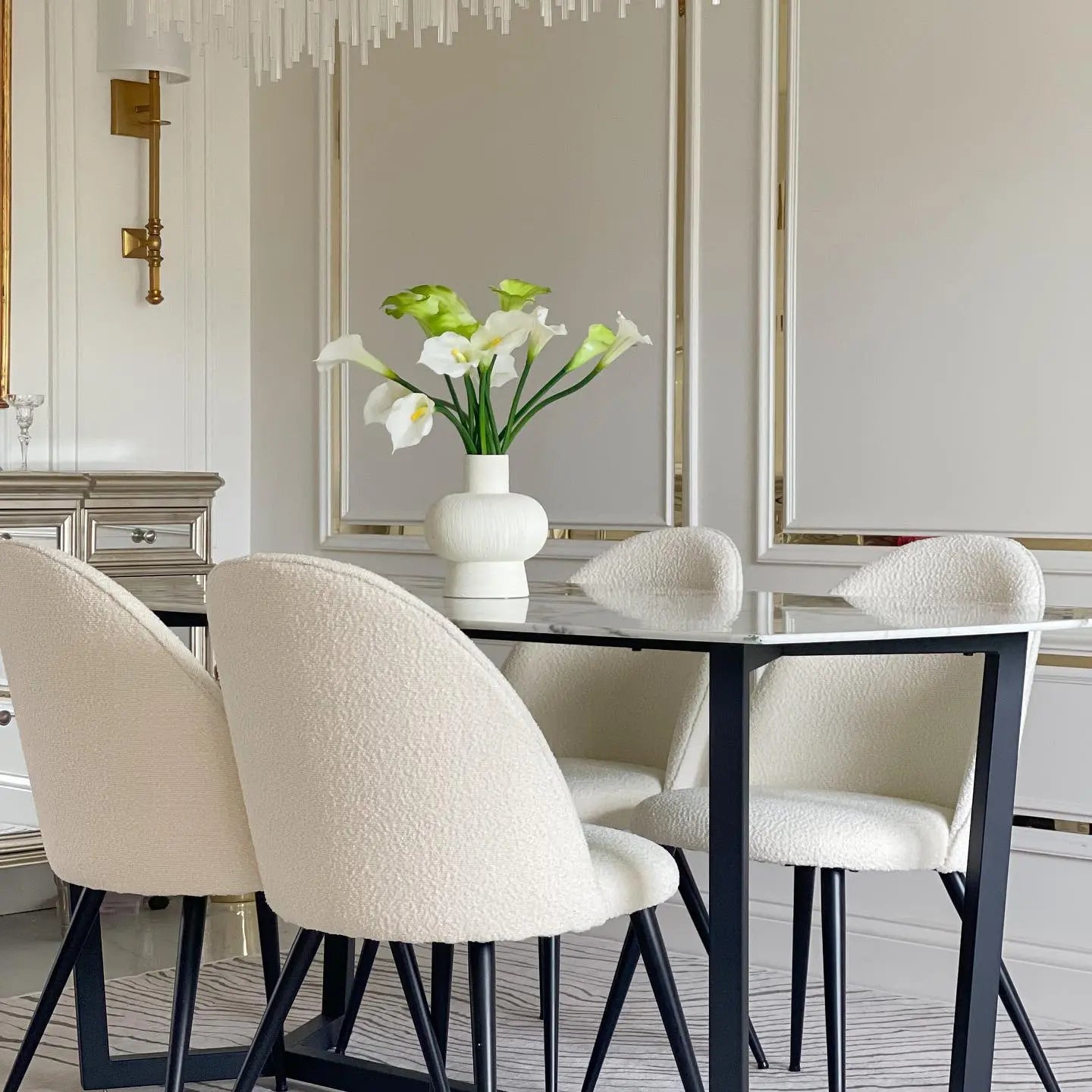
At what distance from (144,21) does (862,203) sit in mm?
1820

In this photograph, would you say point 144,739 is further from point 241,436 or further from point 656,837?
point 241,436

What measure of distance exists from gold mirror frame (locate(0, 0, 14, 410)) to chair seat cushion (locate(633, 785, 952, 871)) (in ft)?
7.93

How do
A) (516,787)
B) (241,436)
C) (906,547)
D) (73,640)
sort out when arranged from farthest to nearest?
1. (241,436)
2. (906,547)
3. (73,640)
4. (516,787)

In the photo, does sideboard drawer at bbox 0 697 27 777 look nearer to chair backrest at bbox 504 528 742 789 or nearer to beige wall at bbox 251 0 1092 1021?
beige wall at bbox 251 0 1092 1021

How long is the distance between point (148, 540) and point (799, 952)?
1.86 meters

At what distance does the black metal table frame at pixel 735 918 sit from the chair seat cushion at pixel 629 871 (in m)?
0.08

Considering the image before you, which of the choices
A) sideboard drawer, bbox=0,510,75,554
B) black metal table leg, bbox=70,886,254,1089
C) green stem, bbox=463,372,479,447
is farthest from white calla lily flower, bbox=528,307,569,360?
sideboard drawer, bbox=0,510,75,554

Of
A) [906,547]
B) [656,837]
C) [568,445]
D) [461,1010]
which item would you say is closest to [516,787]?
[656,837]

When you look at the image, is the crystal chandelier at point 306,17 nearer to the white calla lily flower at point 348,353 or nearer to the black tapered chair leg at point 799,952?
the white calla lily flower at point 348,353

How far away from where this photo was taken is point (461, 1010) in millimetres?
3115

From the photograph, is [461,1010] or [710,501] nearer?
[461,1010]

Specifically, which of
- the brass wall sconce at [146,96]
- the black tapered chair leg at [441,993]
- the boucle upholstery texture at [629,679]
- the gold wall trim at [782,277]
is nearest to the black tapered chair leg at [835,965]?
the boucle upholstery texture at [629,679]

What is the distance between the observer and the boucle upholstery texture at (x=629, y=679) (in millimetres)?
2748

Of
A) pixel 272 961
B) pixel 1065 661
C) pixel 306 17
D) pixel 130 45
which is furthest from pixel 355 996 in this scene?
pixel 130 45
